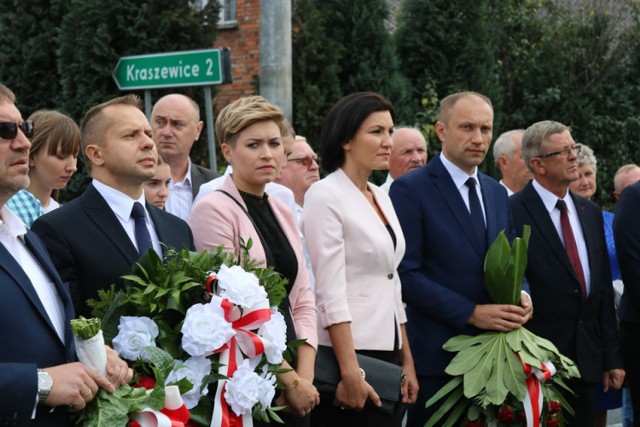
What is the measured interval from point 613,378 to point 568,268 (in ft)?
2.74

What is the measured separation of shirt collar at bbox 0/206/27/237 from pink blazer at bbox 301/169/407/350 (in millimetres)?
1816

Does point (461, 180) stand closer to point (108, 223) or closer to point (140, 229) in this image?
point (140, 229)

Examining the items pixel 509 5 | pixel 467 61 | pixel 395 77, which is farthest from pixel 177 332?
pixel 509 5

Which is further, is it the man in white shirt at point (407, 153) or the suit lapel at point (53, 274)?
the man in white shirt at point (407, 153)

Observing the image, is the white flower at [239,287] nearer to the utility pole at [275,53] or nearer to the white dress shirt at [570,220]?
the white dress shirt at [570,220]

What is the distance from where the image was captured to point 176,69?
324 inches

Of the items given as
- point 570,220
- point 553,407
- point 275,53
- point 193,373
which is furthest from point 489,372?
point 275,53

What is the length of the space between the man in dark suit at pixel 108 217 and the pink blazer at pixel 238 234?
4.7 inches

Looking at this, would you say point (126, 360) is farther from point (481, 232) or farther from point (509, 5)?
point (509, 5)

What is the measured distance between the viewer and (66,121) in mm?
5465

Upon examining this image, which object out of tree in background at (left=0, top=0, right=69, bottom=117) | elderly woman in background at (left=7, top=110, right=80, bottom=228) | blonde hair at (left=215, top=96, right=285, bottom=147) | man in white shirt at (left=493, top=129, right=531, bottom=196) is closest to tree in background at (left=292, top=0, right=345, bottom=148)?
tree in background at (left=0, top=0, right=69, bottom=117)

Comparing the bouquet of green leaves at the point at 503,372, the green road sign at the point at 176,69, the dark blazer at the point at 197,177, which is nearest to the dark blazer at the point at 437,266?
the bouquet of green leaves at the point at 503,372

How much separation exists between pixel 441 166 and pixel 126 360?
2.69 metres

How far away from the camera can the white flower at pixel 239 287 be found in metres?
3.87
